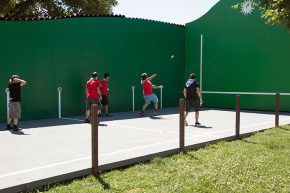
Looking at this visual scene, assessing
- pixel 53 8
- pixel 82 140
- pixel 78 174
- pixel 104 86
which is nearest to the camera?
pixel 78 174

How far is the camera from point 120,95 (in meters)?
16.1

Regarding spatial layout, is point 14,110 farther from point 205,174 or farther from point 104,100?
point 205,174

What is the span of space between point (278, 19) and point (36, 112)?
846 cm

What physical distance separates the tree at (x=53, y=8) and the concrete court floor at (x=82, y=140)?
52.5 feet

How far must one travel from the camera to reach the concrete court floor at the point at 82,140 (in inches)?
249

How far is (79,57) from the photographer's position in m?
14.5

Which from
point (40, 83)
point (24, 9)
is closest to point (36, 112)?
point (40, 83)

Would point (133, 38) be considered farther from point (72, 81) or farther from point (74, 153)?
point (74, 153)

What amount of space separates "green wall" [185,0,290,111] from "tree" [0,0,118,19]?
11.2 meters

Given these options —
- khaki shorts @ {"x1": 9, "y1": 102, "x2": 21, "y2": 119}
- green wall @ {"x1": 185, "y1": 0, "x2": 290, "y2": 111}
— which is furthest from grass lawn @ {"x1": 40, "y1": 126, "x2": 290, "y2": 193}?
green wall @ {"x1": 185, "y1": 0, "x2": 290, "y2": 111}

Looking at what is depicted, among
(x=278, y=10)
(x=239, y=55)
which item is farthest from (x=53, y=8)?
(x=278, y=10)

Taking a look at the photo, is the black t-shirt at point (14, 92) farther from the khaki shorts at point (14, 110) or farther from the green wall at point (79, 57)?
the green wall at point (79, 57)

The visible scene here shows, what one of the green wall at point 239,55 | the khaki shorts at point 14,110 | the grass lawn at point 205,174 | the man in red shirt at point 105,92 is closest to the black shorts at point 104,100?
the man in red shirt at point 105,92

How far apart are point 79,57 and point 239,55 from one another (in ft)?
24.2
